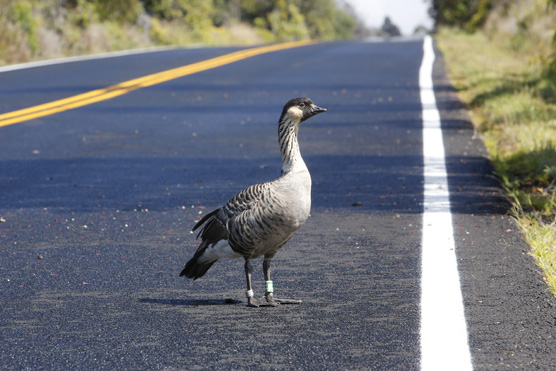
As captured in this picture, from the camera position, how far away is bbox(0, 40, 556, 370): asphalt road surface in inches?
157

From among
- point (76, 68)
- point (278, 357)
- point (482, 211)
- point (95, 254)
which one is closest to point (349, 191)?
point (482, 211)

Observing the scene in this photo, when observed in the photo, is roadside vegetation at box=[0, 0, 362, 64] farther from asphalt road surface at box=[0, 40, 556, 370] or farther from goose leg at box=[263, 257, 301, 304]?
goose leg at box=[263, 257, 301, 304]

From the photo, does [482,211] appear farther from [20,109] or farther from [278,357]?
[20,109]

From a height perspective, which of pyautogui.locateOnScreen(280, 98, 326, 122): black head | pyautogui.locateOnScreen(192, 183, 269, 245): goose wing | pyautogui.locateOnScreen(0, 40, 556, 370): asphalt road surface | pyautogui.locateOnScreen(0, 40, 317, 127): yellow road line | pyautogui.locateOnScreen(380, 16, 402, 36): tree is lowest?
pyautogui.locateOnScreen(380, 16, 402, 36): tree

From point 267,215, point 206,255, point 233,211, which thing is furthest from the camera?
point 206,255

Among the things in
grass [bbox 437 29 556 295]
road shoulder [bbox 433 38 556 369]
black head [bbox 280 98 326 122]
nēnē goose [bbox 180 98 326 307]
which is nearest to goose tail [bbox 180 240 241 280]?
nēnē goose [bbox 180 98 326 307]

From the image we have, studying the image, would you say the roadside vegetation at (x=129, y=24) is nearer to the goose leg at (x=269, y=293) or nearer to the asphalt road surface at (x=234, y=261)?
the asphalt road surface at (x=234, y=261)

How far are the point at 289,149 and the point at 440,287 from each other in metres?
1.24

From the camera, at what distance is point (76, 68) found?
19.8 metres

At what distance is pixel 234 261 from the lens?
5.61 m

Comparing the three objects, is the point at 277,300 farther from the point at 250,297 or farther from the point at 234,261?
the point at 234,261

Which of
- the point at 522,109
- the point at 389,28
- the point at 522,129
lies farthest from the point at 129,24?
the point at 389,28

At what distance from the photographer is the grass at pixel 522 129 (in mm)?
6332

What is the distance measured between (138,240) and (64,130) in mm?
5629
